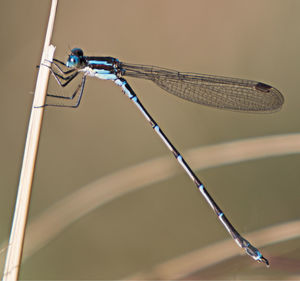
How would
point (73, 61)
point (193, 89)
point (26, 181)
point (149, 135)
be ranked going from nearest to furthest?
point (26, 181) → point (73, 61) → point (193, 89) → point (149, 135)

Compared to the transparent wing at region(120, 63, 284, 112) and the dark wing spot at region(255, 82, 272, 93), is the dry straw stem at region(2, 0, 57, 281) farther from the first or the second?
the dark wing spot at region(255, 82, 272, 93)

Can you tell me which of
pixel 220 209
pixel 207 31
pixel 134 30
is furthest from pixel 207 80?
pixel 220 209

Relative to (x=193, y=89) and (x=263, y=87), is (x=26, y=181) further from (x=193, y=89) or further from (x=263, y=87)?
(x=263, y=87)

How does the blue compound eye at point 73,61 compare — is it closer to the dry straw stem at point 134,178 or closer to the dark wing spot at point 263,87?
the dry straw stem at point 134,178

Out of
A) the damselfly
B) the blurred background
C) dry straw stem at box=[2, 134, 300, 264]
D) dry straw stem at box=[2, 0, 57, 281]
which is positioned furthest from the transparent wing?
dry straw stem at box=[2, 0, 57, 281]

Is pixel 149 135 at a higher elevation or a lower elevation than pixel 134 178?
higher

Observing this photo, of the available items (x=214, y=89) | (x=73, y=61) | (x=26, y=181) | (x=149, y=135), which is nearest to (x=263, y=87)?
(x=214, y=89)

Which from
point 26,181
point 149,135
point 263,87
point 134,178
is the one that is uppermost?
point 263,87
